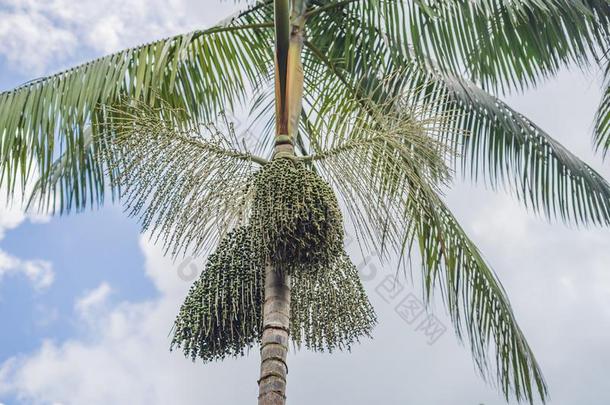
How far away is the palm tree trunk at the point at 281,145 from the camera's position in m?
3.39

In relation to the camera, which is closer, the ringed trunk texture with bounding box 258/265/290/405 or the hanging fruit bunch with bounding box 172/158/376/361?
the ringed trunk texture with bounding box 258/265/290/405

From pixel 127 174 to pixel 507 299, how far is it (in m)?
2.38

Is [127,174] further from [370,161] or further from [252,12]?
[252,12]

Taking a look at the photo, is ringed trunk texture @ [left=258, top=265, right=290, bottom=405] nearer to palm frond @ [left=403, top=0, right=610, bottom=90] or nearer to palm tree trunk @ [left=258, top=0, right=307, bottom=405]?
palm tree trunk @ [left=258, top=0, right=307, bottom=405]

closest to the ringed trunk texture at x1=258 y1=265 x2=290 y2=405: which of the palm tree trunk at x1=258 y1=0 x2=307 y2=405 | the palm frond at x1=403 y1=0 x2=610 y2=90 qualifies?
the palm tree trunk at x1=258 y1=0 x2=307 y2=405

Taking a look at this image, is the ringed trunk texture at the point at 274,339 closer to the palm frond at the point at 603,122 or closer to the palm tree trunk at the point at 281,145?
the palm tree trunk at the point at 281,145

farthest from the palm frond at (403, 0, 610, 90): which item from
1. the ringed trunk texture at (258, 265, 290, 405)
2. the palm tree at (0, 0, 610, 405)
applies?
the ringed trunk texture at (258, 265, 290, 405)

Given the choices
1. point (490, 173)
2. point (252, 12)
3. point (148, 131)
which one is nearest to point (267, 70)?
point (252, 12)

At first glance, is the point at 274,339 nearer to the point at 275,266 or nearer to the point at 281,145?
the point at 275,266

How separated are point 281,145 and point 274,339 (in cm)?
99

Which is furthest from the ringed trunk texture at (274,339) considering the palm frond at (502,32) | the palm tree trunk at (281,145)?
the palm frond at (502,32)

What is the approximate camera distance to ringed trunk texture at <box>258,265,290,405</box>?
3.34 m

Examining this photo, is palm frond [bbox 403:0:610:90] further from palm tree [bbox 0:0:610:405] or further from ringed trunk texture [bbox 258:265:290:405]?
ringed trunk texture [bbox 258:265:290:405]

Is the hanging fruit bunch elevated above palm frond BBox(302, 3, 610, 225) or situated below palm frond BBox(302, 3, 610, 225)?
below
